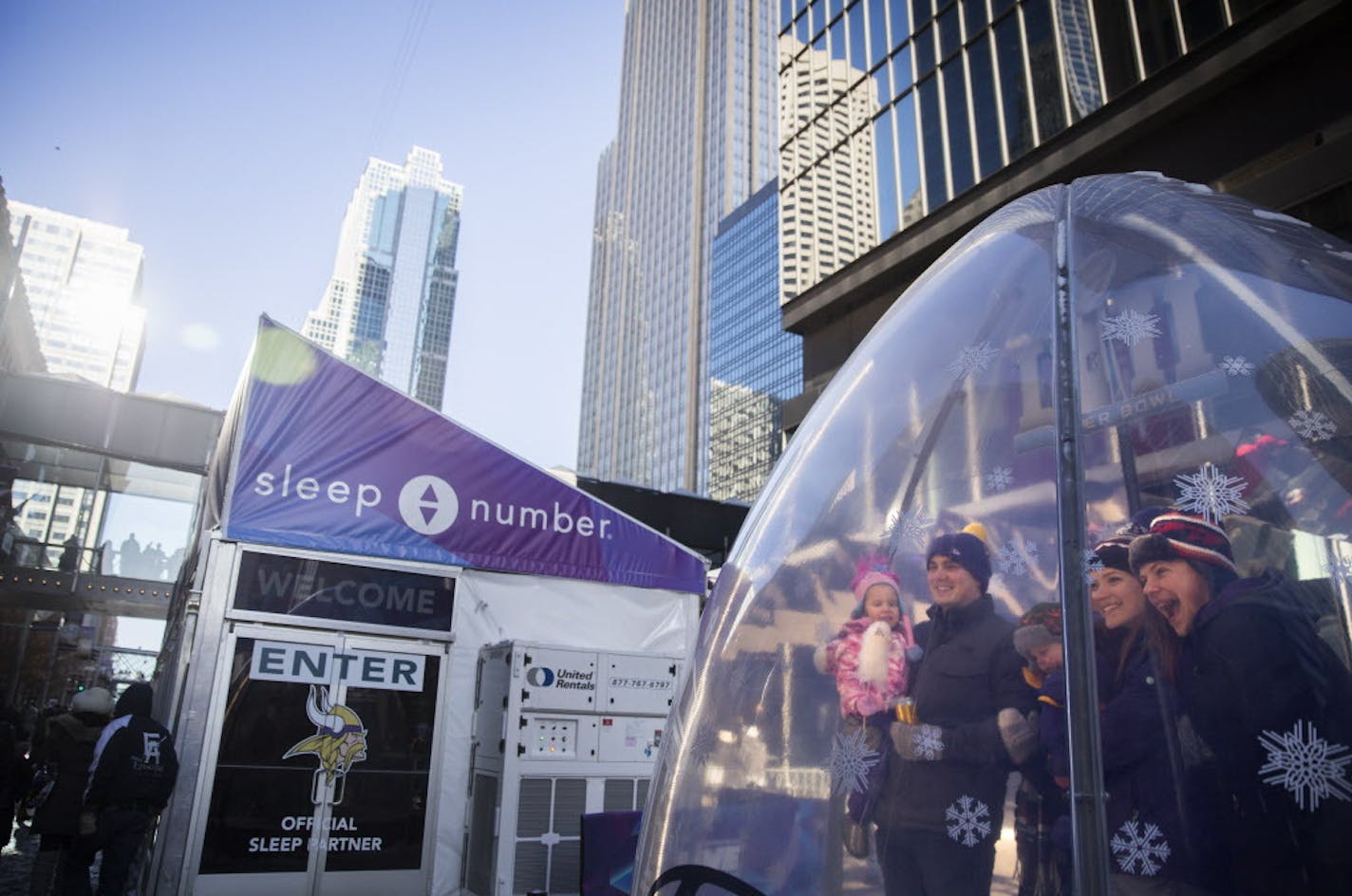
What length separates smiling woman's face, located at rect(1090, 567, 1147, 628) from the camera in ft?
4.48

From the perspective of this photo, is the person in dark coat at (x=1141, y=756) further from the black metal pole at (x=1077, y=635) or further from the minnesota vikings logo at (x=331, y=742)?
the minnesota vikings logo at (x=331, y=742)

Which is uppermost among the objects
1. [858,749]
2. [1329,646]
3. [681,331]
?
[681,331]

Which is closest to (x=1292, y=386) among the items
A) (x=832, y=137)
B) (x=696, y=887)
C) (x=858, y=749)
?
(x=858, y=749)

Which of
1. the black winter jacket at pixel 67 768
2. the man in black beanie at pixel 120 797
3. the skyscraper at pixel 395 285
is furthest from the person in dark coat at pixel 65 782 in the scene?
the skyscraper at pixel 395 285

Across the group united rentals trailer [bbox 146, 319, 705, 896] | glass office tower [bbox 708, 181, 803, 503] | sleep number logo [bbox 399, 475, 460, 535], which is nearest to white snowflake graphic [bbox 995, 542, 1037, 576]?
united rentals trailer [bbox 146, 319, 705, 896]

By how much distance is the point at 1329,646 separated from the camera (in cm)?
125

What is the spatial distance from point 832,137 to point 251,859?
572 inches

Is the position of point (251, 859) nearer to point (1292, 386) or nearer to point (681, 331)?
point (1292, 386)

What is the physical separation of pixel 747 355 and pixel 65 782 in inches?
3608

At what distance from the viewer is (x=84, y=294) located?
127500 mm

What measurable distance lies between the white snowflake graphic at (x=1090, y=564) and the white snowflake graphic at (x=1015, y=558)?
0.08 meters

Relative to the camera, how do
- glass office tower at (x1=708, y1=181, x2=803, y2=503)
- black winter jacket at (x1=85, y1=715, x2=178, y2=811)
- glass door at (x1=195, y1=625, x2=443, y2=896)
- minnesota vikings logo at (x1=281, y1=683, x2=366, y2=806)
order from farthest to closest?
glass office tower at (x1=708, y1=181, x2=803, y2=503) < minnesota vikings logo at (x1=281, y1=683, x2=366, y2=806) < glass door at (x1=195, y1=625, x2=443, y2=896) < black winter jacket at (x1=85, y1=715, x2=178, y2=811)

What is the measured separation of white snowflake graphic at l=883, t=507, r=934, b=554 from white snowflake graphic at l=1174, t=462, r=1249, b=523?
1.43 ft

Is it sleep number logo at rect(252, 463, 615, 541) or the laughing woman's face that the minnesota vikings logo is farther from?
the laughing woman's face
